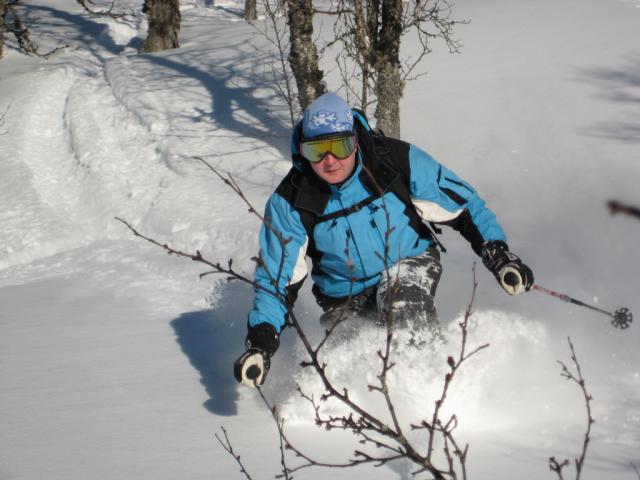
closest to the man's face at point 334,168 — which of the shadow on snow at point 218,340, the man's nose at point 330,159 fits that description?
the man's nose at point 330,159

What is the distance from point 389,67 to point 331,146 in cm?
467

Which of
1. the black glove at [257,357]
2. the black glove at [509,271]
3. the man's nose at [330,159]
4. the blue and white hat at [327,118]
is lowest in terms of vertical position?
the black glove at [257,357]

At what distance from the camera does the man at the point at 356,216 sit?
372 cm

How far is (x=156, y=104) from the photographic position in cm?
1201

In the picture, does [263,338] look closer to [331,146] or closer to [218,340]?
[331,146]

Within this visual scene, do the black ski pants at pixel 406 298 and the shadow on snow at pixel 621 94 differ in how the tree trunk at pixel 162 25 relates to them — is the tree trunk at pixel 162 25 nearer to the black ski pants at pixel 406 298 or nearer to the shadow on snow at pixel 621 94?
the shadow on snow at pixel 621 94

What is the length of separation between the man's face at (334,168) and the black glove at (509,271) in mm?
912

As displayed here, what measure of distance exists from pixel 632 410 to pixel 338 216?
1.74 metres

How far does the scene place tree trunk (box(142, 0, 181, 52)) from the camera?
15547mm

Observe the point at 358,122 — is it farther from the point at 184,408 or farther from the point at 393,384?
the point at 184,408

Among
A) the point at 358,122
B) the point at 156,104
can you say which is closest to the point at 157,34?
the point at 156,104

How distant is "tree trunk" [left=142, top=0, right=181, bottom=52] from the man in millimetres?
12734

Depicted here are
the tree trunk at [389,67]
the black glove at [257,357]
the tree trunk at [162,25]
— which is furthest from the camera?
the tree trunk at [162,25]

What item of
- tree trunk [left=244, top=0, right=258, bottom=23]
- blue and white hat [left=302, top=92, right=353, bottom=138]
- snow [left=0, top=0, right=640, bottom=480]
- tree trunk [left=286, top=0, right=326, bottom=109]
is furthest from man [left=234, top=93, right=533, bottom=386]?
tree trunk [left=244, top=0, right=258, bottom=23]
